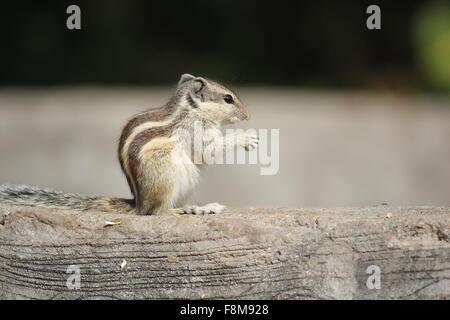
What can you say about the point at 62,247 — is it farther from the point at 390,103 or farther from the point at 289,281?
the point at 390,103

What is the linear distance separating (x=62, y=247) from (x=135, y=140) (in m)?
0.89

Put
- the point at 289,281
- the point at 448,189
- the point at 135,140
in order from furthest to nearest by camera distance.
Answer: the point at 448,189, the point at 135,140, the point at 289,281

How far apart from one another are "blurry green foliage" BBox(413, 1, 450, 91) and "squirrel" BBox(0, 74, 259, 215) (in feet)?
18.8

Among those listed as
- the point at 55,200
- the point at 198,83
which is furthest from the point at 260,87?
the point at 55,200

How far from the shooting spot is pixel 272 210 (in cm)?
365

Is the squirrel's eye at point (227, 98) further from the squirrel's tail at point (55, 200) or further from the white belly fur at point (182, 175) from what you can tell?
the squirrel's tail at point (55, 200)

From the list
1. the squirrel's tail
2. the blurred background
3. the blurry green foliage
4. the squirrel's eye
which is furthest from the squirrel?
the blurry green foliage

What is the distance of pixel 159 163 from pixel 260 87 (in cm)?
603

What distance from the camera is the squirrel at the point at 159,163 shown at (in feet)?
12.6

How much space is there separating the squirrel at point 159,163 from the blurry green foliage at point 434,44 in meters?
5.74

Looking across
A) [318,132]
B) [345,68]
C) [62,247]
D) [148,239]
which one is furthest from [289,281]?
[345,68]
